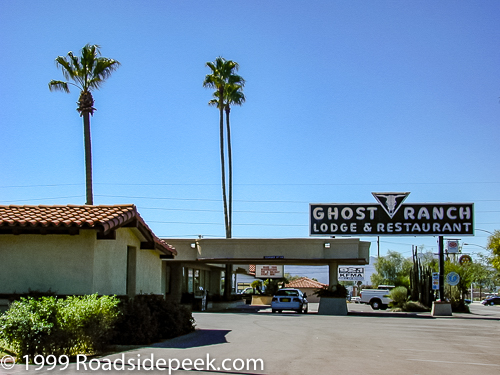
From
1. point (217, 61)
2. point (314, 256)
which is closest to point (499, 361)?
point (314, 256)

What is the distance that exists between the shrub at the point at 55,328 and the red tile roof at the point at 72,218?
2.54m

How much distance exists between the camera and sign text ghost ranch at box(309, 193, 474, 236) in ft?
106

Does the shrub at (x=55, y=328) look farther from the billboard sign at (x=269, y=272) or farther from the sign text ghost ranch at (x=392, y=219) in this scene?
the billboard sign at (x=269, y=272)

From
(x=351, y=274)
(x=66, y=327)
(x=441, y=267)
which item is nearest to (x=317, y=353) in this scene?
(x=66, y=327)

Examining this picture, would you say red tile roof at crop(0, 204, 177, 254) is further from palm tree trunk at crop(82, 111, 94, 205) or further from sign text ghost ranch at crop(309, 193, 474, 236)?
sign text ghost ranch at crop(309, 193, 474, 236)

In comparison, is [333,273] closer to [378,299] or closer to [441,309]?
[441,309]

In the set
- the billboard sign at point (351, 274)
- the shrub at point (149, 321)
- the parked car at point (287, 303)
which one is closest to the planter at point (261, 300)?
the billboard sign at point (351, 274)

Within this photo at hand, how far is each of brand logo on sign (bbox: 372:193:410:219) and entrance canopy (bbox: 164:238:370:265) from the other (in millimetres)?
2236

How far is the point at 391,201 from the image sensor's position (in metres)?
32.8

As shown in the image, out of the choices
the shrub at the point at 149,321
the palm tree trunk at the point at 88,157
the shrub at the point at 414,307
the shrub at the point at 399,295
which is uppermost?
the palm tree trunk at the point at 88,157

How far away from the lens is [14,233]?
589 inches

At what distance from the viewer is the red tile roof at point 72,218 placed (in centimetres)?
1448

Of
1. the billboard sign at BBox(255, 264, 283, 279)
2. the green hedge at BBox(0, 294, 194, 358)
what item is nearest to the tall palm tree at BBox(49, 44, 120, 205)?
the green hedge at BBox(0, 294, 194, 358)

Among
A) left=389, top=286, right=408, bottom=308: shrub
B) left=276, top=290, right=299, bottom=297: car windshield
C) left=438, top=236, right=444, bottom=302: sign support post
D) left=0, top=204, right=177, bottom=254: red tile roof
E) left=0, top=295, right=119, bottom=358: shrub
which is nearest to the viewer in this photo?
left=0, top=295, right=119, bottom=358: shrub
